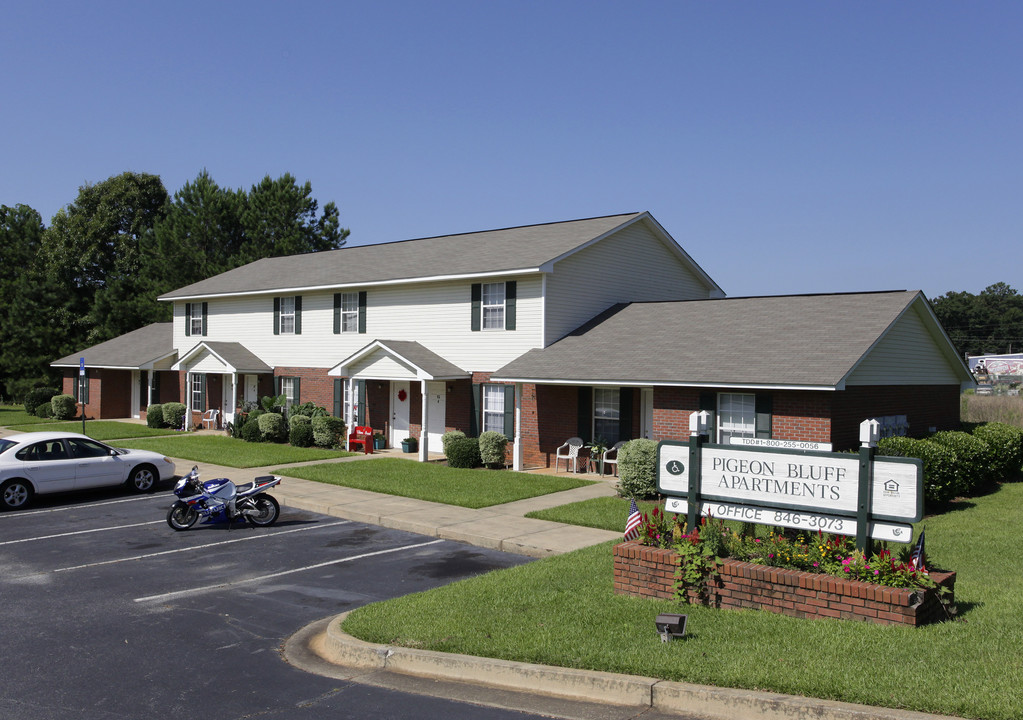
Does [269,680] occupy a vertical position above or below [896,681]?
below

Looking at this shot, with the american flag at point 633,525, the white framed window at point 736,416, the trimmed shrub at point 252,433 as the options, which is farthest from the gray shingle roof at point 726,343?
the trimmed shrub at point 252,433

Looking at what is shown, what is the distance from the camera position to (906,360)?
20.9 m

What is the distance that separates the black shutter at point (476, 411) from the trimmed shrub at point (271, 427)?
8.31m

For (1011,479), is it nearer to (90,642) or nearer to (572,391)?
(572,391)

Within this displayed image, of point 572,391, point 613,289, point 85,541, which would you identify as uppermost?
point 613,289

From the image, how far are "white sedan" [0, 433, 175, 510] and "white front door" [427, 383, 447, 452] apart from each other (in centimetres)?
896

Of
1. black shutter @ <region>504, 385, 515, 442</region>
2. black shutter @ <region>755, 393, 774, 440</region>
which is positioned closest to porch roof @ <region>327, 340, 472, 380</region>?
black shutter @ <region>504, 385, 515, 442</region>

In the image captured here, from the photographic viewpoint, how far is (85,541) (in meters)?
13.9

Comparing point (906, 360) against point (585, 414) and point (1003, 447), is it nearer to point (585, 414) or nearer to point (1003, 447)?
point (1003, 447)

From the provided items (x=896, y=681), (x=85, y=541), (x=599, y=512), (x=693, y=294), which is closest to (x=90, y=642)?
(x=85, y=541)

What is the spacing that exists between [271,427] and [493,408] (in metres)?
9.37

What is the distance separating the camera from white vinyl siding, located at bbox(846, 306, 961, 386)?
61.8 ft

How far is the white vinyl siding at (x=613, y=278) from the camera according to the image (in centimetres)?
2412

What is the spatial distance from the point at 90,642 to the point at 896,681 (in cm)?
775
